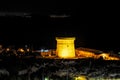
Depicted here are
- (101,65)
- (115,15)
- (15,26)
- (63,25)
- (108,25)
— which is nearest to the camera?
(101,65)

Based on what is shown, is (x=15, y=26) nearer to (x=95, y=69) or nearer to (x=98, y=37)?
(x=98, y=37)

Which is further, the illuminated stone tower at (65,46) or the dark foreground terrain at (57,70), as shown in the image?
the illuminated stone tower at (65,46)

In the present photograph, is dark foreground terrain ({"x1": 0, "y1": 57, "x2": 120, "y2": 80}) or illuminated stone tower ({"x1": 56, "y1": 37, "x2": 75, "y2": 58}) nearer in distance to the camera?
dark foreground terrain ({"x1": 0, "y1": 57, "x2": 120, "y2": 80})

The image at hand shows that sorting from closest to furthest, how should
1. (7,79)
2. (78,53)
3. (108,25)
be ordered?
1. (7,79)
2. (78,53)
3. (108,25)

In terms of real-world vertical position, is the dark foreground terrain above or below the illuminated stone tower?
below

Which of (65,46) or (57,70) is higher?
(65,46)

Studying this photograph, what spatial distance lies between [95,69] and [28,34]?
86.0ft

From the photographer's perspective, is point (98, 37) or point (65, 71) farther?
point (98, 37)

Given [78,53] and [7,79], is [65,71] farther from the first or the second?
[78,53]

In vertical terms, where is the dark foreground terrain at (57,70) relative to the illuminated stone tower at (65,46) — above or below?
below

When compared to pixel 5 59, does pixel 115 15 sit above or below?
above

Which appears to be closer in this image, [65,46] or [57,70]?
[57,70]

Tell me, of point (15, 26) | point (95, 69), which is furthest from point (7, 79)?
point (15, 26)

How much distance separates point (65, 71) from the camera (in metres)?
10.8
